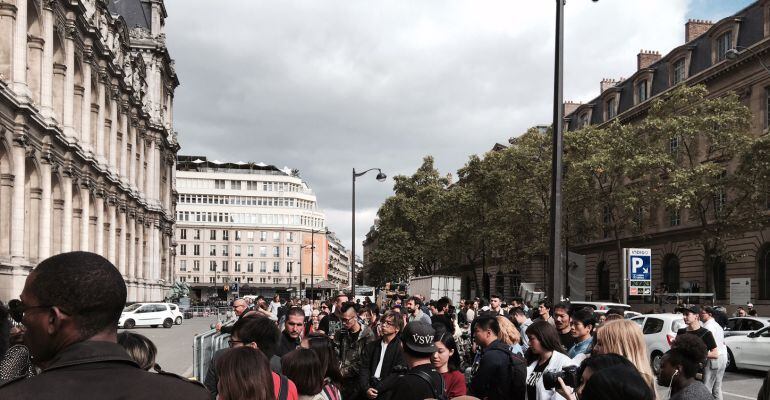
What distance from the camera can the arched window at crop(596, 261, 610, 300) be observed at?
54.9 m

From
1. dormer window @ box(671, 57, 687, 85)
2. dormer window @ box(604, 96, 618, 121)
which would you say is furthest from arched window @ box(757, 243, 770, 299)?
dormer window @ box(604, 96, 618, 121)

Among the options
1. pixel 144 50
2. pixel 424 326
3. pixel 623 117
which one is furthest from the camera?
pixel 144 50

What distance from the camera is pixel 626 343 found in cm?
500

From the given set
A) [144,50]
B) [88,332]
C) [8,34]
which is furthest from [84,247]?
[88,332]

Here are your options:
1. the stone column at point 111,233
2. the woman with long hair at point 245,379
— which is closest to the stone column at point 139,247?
the stone column at point 111,233

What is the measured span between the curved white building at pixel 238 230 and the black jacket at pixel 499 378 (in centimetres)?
11507

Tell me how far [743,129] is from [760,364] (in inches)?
→ 680

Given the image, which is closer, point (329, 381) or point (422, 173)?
point (329, 381)

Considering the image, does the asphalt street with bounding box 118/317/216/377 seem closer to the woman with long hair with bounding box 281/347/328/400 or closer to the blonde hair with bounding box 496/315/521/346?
the blonde hair with bounding box 496/315/521/346

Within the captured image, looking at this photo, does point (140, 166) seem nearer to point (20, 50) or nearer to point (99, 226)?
point (99, 226)

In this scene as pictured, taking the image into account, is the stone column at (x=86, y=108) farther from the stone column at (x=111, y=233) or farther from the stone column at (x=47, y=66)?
the stone column at (x=111, y=233)

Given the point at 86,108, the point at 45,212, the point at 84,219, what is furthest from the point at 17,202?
the point at 86,108

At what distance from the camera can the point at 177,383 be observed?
7.22 ft

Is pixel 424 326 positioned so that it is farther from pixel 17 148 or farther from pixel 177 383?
pixel 17 148
